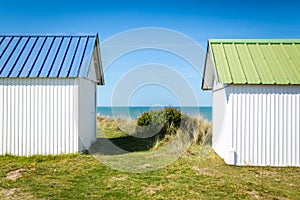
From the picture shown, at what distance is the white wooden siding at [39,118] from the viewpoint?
10.4m

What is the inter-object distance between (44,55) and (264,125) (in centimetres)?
851

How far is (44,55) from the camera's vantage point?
11.6 metres

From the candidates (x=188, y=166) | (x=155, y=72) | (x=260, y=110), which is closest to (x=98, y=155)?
(x=188, y=166)

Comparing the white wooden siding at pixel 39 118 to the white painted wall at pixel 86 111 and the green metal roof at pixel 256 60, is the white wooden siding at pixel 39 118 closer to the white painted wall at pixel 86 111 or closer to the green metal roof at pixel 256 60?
the white painted wall at pixel 86 111

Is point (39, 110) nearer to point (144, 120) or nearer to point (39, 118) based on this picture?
point (39, 118)

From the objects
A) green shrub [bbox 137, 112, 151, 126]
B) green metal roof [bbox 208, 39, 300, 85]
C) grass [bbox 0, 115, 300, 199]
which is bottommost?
grass [bbox 0, 115, 300, 199]

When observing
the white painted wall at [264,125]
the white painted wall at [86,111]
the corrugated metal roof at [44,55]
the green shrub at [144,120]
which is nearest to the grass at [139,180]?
the white painted wall at [264,125]

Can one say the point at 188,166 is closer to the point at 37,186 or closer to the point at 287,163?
the point at 287,163

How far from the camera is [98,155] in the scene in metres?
11.0

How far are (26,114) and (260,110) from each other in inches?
316

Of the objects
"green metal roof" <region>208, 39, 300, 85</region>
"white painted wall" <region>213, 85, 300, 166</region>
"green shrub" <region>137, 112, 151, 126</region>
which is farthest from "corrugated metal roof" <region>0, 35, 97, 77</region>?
"green shrub" <region>137, 112, 151, 126</region>

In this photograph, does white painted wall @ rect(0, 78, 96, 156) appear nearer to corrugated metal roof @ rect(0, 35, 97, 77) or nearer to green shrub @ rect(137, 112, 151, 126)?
corrugated metal roof @ rect(0, 35, 97, 77)

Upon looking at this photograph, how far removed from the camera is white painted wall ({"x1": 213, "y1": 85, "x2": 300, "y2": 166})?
9633mm

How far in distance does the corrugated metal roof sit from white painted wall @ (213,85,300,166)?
5668 millimetres
